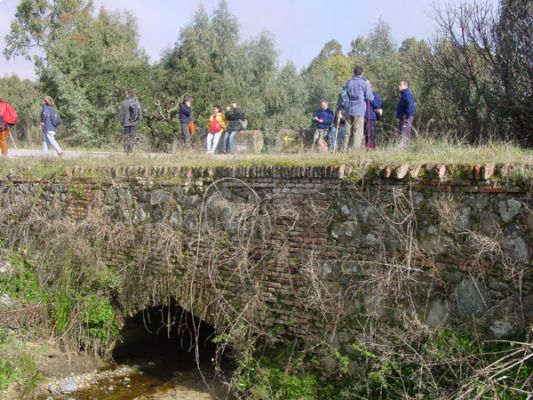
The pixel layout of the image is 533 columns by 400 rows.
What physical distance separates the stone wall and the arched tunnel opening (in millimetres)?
965

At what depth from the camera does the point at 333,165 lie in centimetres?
587

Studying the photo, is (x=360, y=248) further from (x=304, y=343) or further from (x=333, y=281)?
(x=304, y=343)

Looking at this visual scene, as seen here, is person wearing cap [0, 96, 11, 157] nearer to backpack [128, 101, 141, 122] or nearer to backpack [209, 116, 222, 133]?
backpack [128, 101, 141, 122]

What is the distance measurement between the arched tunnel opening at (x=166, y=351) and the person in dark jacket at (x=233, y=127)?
4710 millimetres

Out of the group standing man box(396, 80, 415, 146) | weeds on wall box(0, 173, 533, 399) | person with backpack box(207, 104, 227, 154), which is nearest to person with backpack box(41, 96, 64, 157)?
person with backpack box(207, 104, 227, 154)

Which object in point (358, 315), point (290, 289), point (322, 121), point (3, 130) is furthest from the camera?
point (3, 130)

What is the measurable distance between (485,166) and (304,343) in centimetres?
275

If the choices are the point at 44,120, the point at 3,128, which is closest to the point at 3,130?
the point at 3,128

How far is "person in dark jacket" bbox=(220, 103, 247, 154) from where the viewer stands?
40.9 feet

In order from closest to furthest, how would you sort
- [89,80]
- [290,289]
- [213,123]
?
[290,289] < [213,123] < [89,80]

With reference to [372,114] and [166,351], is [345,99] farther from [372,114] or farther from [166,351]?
[166,351]

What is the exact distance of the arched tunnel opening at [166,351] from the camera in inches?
324

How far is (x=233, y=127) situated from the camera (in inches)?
498

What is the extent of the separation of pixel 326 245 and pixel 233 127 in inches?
282
